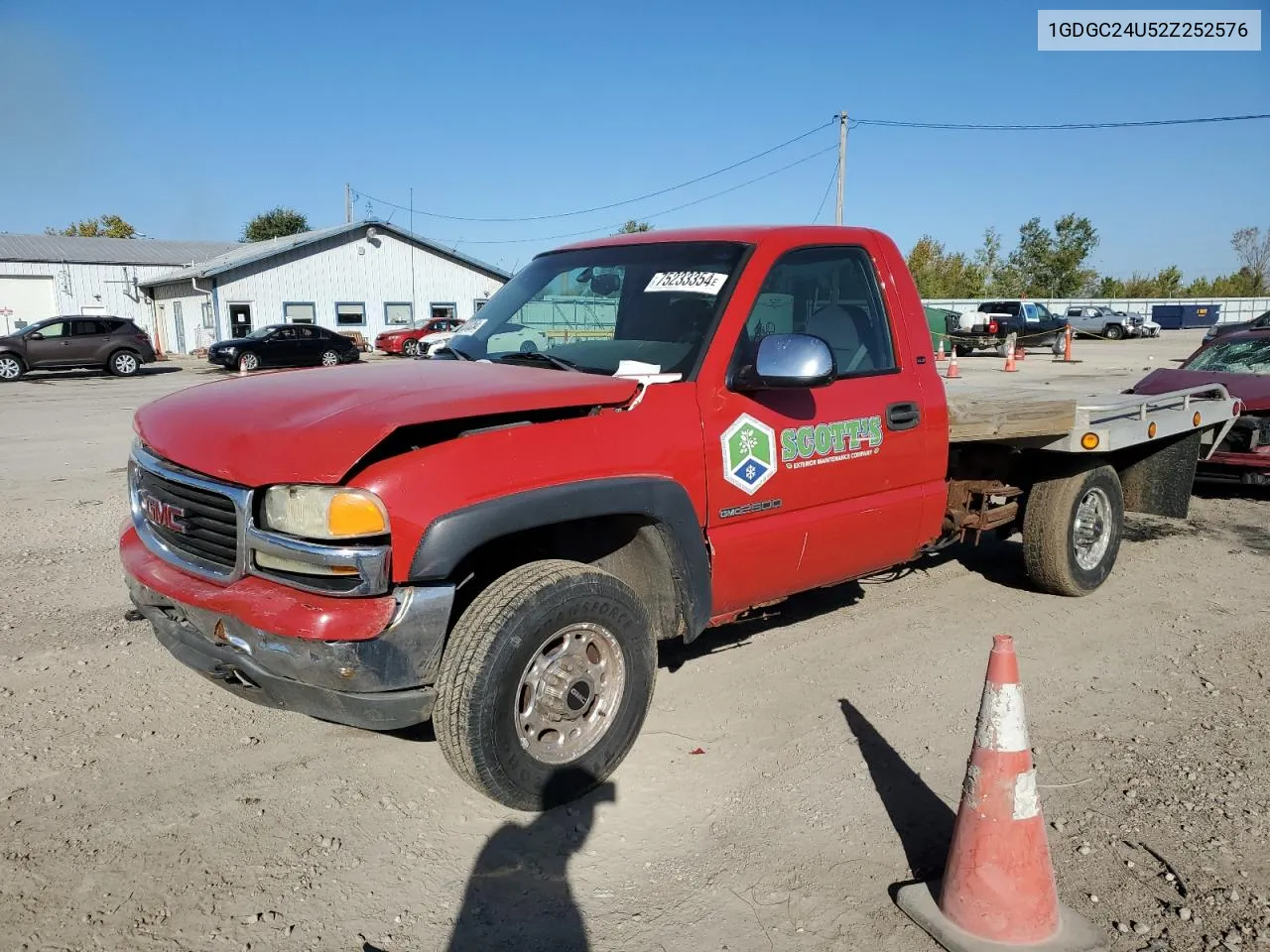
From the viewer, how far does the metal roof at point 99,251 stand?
4125 cm

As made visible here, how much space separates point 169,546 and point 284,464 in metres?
0.82

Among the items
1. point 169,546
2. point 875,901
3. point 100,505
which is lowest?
point 875,901

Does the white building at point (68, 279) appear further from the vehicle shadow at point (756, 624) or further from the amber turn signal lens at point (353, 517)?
the amber turn signal lens at point (353, 517)

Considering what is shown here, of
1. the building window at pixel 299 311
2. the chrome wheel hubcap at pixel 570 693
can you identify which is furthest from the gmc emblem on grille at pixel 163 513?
the building window at pixel 299 311

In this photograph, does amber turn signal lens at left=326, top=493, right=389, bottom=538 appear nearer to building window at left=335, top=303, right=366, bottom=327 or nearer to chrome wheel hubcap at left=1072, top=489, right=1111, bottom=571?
chrome wheel hubcap at left=1072, top=489, right=1111, bottom=571

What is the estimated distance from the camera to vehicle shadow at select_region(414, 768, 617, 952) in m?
2.67

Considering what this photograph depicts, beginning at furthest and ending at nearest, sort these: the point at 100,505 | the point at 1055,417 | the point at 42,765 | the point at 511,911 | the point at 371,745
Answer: the point at 100,505 → the point at 1055,417 → the point at 371,745 → the point at 42,765 → the point at 511,911

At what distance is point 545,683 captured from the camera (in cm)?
320

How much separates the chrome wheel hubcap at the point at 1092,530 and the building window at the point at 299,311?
3603 centimetres

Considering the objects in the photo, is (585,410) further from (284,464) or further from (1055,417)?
(1055,417)

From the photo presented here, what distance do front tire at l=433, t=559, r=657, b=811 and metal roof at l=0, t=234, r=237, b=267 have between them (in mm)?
45434

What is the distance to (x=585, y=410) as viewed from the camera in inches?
130

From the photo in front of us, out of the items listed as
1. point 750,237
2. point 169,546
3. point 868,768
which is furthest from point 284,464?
point 868,768

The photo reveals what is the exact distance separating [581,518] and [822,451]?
121 centimetres
